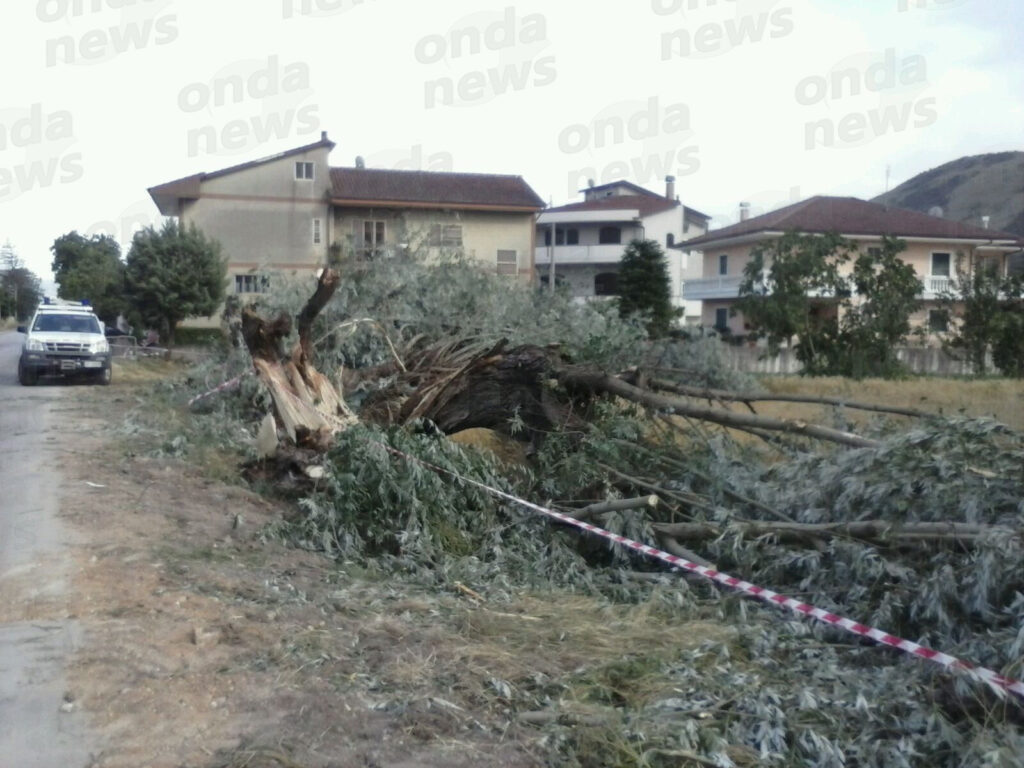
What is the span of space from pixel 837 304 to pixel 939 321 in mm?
5481

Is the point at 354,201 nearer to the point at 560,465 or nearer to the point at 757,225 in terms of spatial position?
the point at 757,225

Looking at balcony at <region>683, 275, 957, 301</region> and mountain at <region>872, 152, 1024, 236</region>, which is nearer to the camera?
balcony at <region>683, 275, 957, 301</region>

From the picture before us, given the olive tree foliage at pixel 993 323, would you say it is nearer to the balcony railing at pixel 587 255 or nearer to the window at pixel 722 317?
the window at pixel 722 317

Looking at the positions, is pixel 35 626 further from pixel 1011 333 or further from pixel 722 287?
pixel 722 287

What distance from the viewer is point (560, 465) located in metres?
10.4

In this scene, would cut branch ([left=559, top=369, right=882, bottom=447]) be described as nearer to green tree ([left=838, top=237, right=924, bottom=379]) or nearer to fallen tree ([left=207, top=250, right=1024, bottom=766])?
fallen tree ([left=207, top=250, right=1024, bottom=766])

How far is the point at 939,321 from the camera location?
116ft

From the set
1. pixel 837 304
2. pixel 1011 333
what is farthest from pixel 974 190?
pixel 837 304

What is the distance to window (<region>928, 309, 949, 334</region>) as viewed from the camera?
3512 cm

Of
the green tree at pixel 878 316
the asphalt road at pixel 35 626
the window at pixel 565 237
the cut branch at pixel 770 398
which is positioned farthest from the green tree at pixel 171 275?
the window at pixel 565 237

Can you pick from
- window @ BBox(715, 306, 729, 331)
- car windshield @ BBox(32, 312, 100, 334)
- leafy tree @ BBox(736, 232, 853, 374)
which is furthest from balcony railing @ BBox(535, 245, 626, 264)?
car windshield @ BBox(32, 312, 100, 334)

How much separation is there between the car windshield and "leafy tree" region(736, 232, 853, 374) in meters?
19.1

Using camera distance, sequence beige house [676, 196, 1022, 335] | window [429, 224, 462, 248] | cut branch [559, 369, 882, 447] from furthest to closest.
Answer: beige house [676, 196, 1022, 335] → window [429, 224, 462, 248] → cut branch [559, 369, 882, 447]

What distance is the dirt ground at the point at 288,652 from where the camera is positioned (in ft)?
15.7
